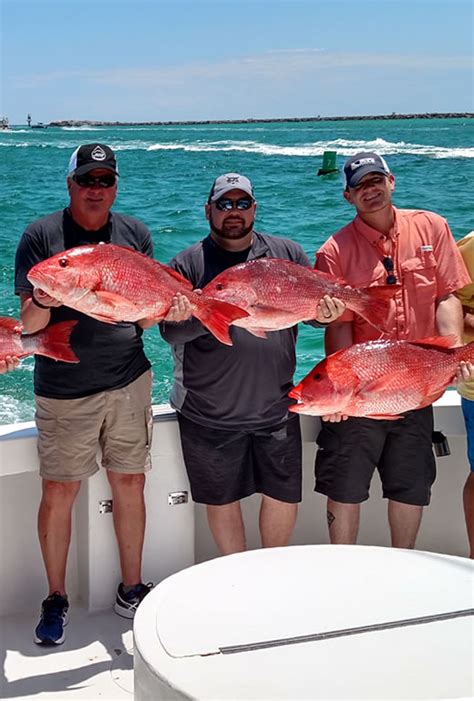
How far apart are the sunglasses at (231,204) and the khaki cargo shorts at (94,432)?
0.71 m

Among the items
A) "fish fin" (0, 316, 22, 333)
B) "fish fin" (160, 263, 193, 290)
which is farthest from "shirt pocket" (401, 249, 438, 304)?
"fish fin" (0, 316, 22, 333)

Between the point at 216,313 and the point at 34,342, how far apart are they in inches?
24.8

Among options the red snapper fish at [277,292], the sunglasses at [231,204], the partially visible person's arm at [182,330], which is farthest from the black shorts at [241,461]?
the sunglasses at [231,204]

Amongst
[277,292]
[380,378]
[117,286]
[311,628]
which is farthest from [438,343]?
[311,628]

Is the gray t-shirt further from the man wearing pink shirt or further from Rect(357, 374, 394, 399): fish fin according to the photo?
Rect(357, 374, 394, 399): fish fin

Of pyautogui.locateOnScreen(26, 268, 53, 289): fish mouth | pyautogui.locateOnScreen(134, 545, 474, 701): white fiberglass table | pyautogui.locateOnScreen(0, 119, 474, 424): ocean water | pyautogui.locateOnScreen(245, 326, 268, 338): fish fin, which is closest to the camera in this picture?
pyautogui.locateOnScreen(134, 545, 474, 701): white fiberglass table

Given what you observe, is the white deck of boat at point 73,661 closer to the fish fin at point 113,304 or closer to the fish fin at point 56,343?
the fish fin at point 56,343

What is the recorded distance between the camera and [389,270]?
9.94 feet

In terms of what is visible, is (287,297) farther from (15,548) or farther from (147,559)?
(15,548)

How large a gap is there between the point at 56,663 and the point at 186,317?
1.39 m

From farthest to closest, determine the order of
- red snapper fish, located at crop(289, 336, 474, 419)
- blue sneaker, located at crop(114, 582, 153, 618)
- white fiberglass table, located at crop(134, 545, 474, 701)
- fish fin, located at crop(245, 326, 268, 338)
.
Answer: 1. blue sneaker, located at crop(114, 582, 153, 618)
2. fish fin, located at crop(245, 326, 268, 338)
3. red snapper fish, located at crop(289, 336, 474, 419)
4. white fiberglass table, located at crop(134, 545, 474, 701)

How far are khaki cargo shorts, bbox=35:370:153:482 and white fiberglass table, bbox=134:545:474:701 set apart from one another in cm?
101

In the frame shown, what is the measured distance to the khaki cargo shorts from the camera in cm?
297

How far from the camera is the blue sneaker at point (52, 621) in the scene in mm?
3025
